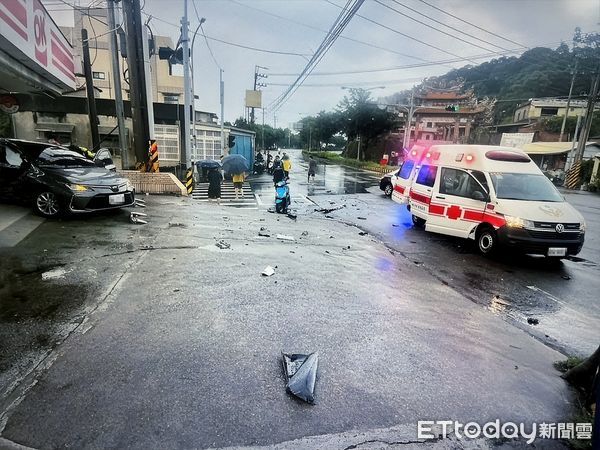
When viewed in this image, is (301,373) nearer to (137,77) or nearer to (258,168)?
(137,77)

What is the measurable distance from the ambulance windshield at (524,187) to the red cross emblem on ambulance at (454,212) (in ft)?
3.08

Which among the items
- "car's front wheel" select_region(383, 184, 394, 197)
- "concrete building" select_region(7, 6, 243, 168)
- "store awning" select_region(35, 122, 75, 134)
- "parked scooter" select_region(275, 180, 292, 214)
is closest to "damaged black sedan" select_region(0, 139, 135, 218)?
"parked scooter" select_region(275, 180, 292, 214)

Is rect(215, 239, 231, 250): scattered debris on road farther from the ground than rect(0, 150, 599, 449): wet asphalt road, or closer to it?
closer to it

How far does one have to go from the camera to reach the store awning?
2622 cm

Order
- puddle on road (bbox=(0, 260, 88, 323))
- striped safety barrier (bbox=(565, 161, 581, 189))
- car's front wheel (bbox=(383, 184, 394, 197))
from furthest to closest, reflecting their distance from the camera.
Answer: striped safety barrier (bbox=(565, 161, 581, 189)), car's front wheel (bbox=(383, 184, 394, 197)), puddle on road (bbox=(0, 260, 88, 323))

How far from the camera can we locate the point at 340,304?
469 cm

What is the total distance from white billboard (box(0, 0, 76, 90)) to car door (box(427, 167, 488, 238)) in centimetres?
877

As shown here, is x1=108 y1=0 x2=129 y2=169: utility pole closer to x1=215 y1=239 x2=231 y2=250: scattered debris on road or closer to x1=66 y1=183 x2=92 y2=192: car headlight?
x1=66 y1=183 x2=92 y2=192: car headlight

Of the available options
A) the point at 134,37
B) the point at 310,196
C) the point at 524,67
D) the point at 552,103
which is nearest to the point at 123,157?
the point at 134,37

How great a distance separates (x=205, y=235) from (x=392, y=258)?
13.4 feet

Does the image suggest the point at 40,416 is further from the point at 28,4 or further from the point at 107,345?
the point at 28,4

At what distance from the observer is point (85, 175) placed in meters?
8.27

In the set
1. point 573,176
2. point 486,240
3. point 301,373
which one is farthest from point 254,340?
point 573,176

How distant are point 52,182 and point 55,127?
23328 millimetres
